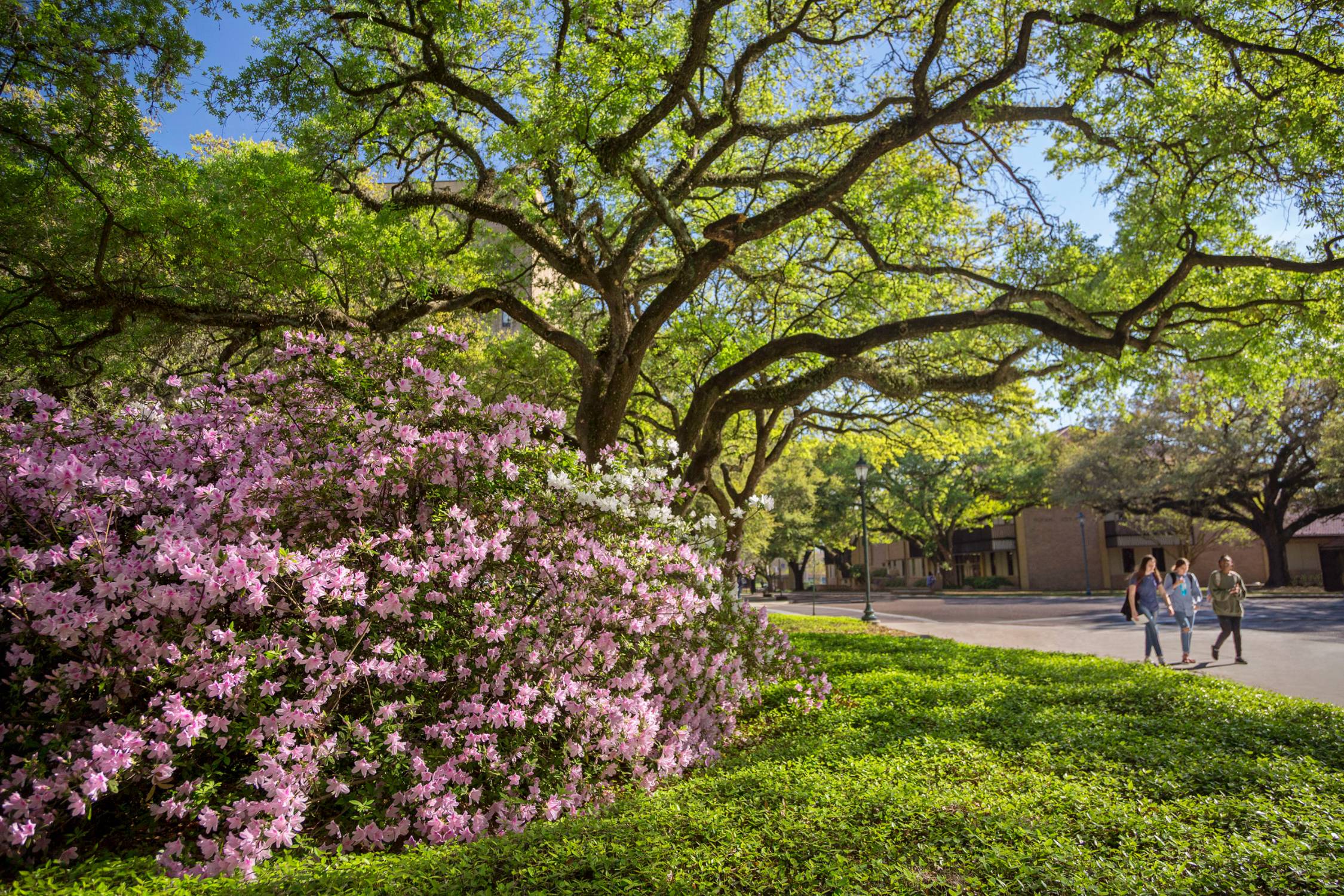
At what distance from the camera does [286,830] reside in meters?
3.15

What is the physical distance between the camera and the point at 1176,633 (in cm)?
1744

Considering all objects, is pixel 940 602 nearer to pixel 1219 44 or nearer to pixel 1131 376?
pixel 1131 376

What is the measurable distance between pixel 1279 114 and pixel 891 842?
10.1 metres

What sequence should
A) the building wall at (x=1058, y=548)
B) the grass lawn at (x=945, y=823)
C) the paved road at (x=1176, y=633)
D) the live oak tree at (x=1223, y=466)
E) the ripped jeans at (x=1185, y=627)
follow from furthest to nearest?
the building wall at (x=1058, y=548) < the live oak tree at (x=1223, y=466) < the ripped jeans at (x=1185, y=627) < the paved road at (x=1176, y=633) < the grass lawn at (x=945, y=823)

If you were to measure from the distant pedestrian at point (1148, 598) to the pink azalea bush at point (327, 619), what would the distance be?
942 centimetres

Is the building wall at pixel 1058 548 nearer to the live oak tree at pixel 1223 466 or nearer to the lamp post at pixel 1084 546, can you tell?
the lamp post at pixel 1084 546

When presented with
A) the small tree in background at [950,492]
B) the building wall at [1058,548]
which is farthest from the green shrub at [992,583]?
the small tree in background at [950,492]

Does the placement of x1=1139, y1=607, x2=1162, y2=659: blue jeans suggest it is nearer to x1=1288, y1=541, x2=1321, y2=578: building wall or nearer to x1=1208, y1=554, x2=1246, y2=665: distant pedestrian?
x1=1208, y1=554, x2=1246, y2=665: distant pedestrian

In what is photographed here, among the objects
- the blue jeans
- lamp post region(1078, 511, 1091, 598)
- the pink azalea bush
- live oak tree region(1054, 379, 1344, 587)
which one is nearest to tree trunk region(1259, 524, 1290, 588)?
live oak tree region(1054, 379, 1344, 587)

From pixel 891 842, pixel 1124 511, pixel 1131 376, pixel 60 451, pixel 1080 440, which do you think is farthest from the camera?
pixel 1080 440

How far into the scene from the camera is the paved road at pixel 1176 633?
1086 cm

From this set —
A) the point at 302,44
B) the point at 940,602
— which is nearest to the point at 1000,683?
the point at 302,44

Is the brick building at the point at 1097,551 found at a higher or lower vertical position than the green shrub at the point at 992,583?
higher

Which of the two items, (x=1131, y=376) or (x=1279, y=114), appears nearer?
(x=1279, y=114)
